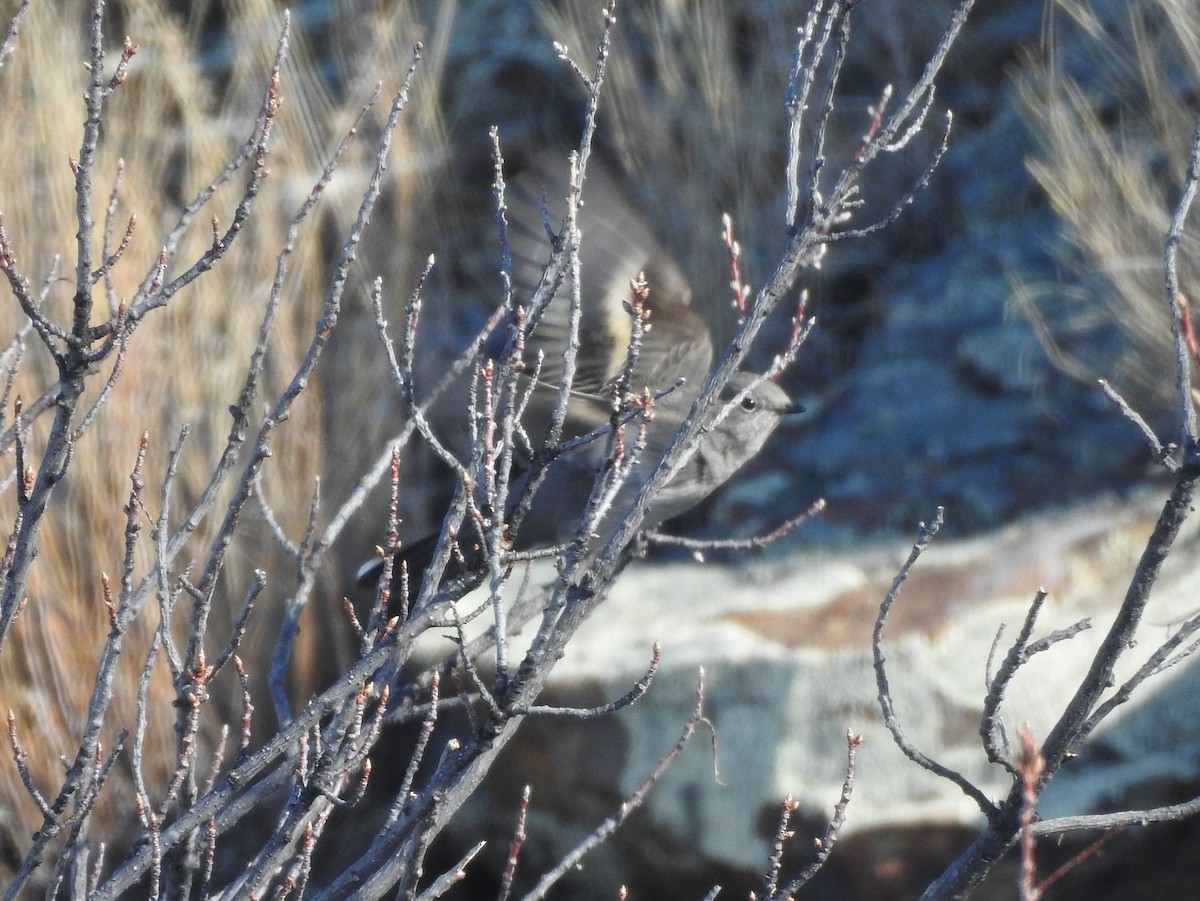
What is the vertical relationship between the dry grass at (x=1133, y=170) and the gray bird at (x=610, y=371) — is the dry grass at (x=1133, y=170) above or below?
above

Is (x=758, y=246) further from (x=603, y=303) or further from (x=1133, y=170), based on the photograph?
(x=603, y=303)

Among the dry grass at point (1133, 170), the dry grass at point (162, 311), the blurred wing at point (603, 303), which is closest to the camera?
the blurred wing at point (603, 303)

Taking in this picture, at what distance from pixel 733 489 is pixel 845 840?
6.09 feet

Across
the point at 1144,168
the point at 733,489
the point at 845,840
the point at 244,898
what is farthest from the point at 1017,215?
the point at 244,898

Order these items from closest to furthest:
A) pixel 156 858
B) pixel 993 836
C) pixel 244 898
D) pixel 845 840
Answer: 1. pixel 156 858
2. pixel 993 836
3. pixel 244 898
4. pixel 845 840

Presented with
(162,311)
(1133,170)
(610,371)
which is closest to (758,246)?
(1133,170)

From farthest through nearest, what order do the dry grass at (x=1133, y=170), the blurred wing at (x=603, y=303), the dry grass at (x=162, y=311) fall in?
the dry grass at (x=1133, y=170) < the dry grass at (x=162, y=311) < the blurred wing at (x=603, y=303)

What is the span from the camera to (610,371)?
10.8 ft

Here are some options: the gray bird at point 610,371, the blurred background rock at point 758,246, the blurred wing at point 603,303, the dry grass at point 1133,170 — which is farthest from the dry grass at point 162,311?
the dry grass at point 1133,170

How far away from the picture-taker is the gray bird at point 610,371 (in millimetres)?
2949

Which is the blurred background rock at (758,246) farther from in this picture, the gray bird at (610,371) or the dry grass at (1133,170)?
the gray bird at (610,371)

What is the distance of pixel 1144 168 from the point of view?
4.25m

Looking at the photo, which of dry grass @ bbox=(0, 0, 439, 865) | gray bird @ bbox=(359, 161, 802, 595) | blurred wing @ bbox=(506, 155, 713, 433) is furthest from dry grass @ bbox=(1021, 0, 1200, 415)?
dry grass @ bbox=(0, 0, 439, 865)

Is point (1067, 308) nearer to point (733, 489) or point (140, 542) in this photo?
point (733, 489)
